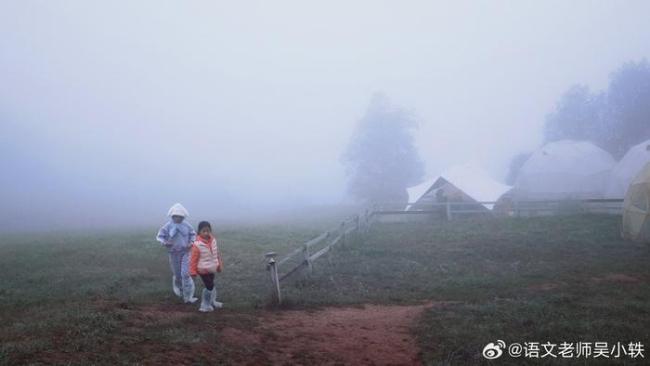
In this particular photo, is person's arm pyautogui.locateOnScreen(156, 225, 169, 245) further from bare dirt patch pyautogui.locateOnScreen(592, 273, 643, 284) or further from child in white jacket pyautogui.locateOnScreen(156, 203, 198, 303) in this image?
bare dirt patch pyautogui.locateOnScreen(592, 273, 643, 284)

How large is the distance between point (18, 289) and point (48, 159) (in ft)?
263

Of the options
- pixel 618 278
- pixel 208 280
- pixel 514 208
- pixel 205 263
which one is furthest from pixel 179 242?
pixel 514 208

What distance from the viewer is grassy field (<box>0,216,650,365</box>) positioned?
6.59m

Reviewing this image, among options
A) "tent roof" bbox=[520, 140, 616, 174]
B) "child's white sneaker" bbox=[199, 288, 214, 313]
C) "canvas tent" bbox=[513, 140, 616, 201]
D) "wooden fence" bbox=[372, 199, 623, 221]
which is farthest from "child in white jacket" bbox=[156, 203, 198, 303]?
"tent roof" bbox=[520, 140, 616, 174]

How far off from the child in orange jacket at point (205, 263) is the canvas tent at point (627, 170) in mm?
30491

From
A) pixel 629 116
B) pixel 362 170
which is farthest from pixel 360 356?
pixel 629 116

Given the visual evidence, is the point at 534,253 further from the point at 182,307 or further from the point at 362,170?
the point at 362,170

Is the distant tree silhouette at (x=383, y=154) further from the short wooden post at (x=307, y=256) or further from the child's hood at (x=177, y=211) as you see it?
the child's hood at (x=177, y=211)

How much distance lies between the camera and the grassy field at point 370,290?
6590mm

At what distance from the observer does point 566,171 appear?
37.0 m

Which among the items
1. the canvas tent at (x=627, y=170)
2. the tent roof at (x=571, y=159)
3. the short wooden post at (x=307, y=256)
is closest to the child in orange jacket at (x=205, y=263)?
the short wooden post at (x=307, y=256)

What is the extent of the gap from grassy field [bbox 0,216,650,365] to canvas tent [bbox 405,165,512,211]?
27.6ft

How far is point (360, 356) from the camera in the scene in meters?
6.44

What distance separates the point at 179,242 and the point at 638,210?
16.0m
